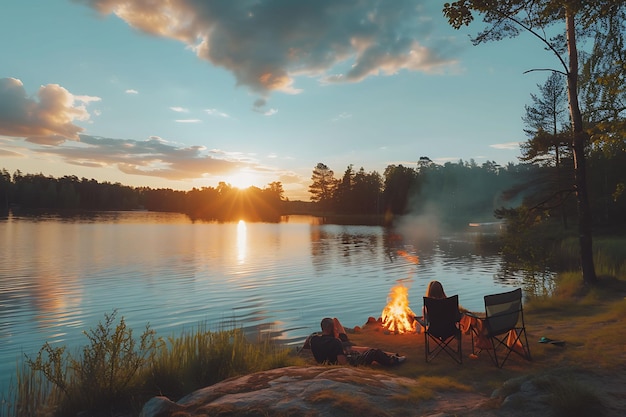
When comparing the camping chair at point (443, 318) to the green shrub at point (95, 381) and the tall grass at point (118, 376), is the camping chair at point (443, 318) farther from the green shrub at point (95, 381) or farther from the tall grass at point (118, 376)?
the green shrub at point (95, 381)

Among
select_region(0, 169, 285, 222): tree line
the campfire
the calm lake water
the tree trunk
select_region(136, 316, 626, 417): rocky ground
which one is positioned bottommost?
the calm lake water

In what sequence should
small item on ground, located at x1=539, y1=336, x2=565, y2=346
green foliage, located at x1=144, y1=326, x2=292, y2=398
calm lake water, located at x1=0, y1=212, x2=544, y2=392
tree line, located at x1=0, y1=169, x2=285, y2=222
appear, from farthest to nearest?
tree line, located at x1=0, y1=169, x2=285, y2=222
calm lake water, located at x1=0, y1=212, x2=544, y2=392
small item on ground, located at x1=539, y1=336, x2=565, y2=346
green foliage, located at x1=144, y1=326, x2=292, y2=398

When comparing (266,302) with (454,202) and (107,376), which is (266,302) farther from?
(454,202)

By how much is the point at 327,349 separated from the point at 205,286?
43.4 feet

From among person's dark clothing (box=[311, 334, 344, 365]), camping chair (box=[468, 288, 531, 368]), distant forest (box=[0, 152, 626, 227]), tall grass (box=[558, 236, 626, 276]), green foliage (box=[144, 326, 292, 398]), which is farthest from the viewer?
distant forest (box=[0, 152, 626, 227])

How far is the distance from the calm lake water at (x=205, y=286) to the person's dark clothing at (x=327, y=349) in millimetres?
3381

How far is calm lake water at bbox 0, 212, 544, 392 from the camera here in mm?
12867

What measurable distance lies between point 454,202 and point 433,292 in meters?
128

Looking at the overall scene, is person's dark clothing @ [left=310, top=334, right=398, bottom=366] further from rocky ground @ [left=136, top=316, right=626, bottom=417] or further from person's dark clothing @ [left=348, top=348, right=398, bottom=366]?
rocky ground @ [left=136, top=316, right=626, bottom=417]

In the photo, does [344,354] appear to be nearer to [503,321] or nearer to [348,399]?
[503,321]

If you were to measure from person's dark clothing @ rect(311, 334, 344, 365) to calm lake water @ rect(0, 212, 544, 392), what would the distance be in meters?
3.38

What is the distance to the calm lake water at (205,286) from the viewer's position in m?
12.9

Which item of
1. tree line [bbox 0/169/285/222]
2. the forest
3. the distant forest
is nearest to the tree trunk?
the forest

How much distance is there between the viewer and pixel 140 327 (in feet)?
41.3
